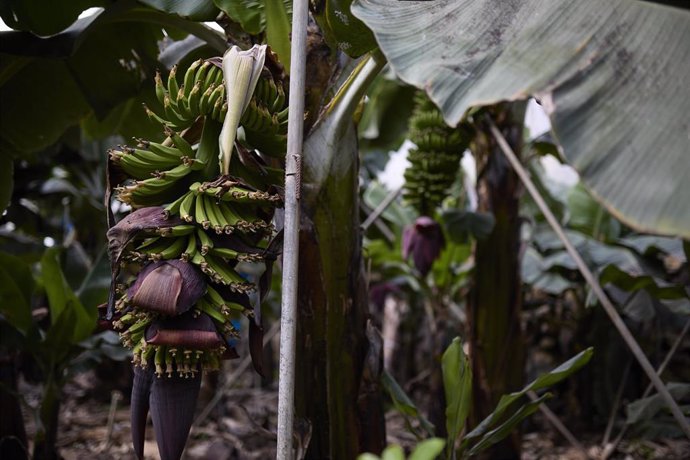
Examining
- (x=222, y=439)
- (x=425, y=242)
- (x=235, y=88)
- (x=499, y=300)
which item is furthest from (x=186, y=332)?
(x=222, y=439)

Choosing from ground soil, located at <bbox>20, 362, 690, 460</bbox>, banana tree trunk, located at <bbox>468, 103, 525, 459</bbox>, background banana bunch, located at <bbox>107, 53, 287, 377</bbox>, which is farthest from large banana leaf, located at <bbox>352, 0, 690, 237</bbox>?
ground soil, located at <bbox>20, 362, 690, 460</bbox>

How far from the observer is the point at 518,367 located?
1.49 m

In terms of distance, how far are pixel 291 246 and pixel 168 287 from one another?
127 mm

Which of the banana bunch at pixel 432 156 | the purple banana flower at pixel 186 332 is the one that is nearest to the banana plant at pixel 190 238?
the purple banana flower at pixel 186 332

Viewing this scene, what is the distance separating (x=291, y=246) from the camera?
1.90ft

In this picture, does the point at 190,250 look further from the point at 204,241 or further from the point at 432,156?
the point at 432,156

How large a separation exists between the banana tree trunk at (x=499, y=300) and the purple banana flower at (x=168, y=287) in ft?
3.36

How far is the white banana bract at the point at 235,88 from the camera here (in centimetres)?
59

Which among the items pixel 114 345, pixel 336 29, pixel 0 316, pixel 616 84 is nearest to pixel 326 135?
pixel 336 29

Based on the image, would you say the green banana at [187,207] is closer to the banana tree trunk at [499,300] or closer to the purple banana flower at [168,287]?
the purple banana flower at [168,287]

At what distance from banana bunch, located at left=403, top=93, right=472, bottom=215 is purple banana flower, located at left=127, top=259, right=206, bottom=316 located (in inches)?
35.1

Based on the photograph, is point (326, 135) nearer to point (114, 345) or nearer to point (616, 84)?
point (616, 84)

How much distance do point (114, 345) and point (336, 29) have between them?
103cm

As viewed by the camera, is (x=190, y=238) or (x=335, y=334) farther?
(x=335, y=334)
